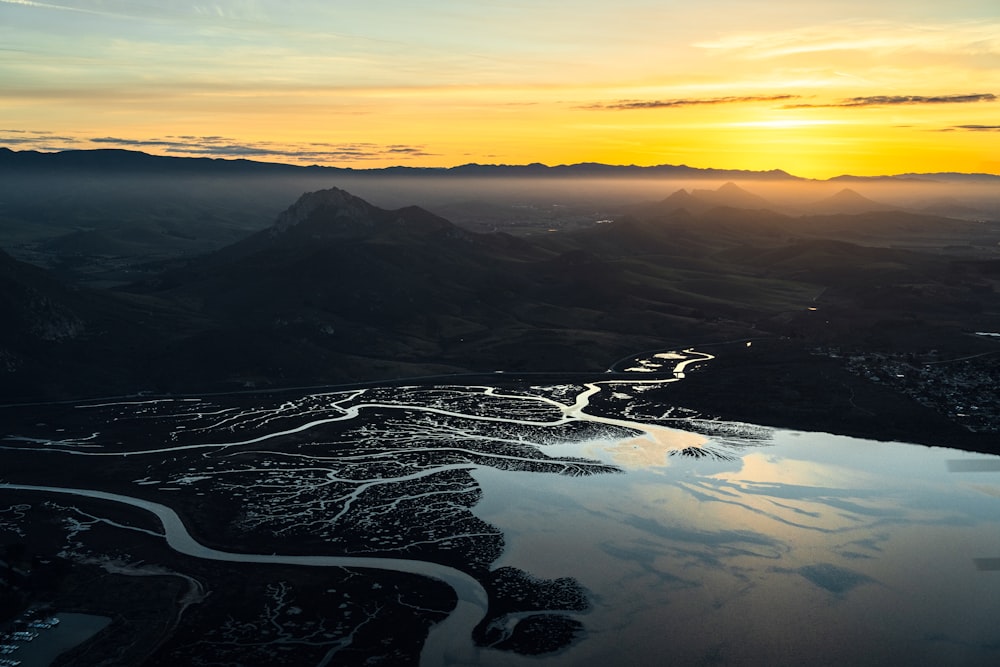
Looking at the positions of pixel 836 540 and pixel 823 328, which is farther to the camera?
pixel 823 328

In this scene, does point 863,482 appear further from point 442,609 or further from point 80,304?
point 80,304

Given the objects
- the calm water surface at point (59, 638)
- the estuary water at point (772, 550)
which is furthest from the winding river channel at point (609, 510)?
the calm water surface at point (59, 638)

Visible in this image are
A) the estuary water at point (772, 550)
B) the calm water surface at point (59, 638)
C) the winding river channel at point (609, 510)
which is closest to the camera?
the calm water surface at point (59, 638)

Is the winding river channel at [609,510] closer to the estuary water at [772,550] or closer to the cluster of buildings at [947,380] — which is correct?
the estuary water at [772,550]

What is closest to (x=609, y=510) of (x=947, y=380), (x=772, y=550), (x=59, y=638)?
(x=772, y=550)

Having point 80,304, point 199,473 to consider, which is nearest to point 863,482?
point 199,473

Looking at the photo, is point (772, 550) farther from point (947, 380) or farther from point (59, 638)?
point (947, 380)

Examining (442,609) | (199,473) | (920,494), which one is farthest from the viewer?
(199,473)
